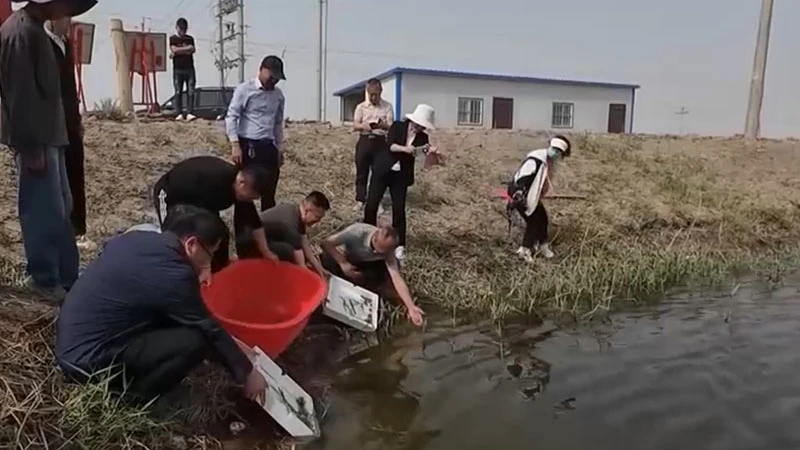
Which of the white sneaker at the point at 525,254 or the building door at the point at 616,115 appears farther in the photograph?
the building door at the point at 616,115

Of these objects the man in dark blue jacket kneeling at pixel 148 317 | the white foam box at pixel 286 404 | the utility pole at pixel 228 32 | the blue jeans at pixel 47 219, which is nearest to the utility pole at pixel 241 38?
the utility pole at pixel 228 32

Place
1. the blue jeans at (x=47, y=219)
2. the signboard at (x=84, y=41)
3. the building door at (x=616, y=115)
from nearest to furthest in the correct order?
the blue jeans at (x=47, y=219), the signboard at (x=84, y=41), the building door at (x=616, y=115)

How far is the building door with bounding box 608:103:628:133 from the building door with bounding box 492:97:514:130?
392 cm

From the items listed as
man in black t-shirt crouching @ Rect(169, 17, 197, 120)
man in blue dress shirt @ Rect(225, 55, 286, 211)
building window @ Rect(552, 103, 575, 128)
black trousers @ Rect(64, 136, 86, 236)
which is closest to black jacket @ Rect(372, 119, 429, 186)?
man in blue dress shirt @ Rect(225, 55, 286, 211)

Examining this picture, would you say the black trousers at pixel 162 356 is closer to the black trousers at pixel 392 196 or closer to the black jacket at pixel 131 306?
the black jacket at pixel 131 306

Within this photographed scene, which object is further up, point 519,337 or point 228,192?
point 228,192

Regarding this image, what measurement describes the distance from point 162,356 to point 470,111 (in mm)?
23674

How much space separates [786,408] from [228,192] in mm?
3384

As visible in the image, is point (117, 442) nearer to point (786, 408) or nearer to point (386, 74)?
point (786, 408)

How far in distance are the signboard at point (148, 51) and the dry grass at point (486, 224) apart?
6.55ft

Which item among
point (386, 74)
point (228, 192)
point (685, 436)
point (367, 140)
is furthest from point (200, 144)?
point (386, 74)

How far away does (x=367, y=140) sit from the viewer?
784cm

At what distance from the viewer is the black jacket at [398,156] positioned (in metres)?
6.94

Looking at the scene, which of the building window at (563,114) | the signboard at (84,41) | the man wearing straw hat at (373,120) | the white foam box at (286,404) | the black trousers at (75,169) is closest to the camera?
the white foam box at (286,404)
